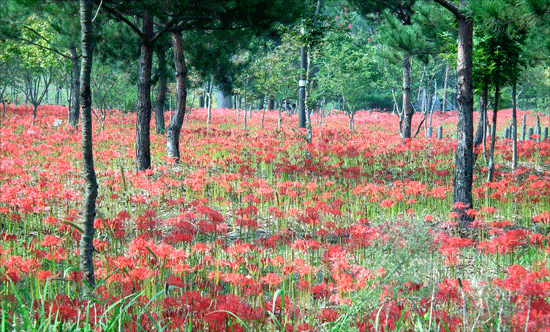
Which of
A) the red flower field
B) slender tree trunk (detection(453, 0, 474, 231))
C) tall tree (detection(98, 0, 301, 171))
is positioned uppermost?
tall tree (detection(98, 0, 301, 171))

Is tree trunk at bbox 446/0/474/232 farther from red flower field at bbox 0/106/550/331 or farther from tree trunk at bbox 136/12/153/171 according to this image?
tree trunk at bbox 136/12/153/171

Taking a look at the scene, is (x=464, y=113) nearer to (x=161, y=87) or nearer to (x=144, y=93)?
(x=144, y=93)

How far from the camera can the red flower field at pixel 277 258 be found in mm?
2838

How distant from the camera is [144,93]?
29.9 ft

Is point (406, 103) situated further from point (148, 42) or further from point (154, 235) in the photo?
point (154, 235)

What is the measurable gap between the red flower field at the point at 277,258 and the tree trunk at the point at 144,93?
0.88 m

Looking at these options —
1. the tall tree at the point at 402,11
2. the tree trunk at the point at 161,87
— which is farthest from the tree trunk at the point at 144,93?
the tall tree at the point at 402,11

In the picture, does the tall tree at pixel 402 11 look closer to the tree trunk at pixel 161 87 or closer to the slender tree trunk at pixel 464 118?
the tree trunk at pixel 161 87

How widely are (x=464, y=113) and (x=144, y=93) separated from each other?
601 cm

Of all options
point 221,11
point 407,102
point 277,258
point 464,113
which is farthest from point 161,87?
point 277,258

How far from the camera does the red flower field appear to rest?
2838 millimetres

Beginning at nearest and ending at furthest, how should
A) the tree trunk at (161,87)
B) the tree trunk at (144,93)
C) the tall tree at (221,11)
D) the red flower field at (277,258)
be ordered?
the red flower field at (277,258) < the tall tree at (221,11) < the tree trunk at (144,93) < the tree trunk at (161,87)

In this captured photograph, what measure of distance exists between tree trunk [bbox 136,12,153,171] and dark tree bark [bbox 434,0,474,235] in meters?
5.45

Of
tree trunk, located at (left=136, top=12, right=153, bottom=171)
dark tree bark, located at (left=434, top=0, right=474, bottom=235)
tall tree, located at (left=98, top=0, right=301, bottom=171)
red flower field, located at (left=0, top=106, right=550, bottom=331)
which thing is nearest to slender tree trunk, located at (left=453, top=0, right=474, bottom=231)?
dark tree bark, located at (left=434, top=0, right=474, bottom=235)
